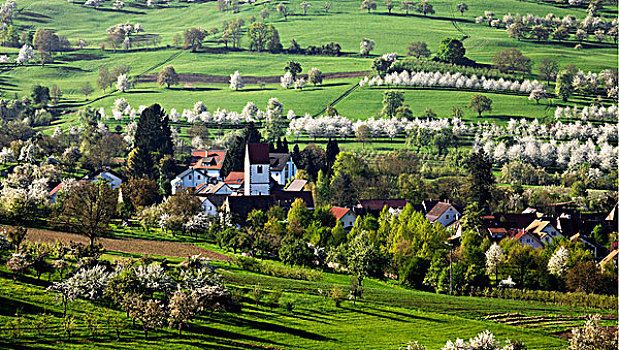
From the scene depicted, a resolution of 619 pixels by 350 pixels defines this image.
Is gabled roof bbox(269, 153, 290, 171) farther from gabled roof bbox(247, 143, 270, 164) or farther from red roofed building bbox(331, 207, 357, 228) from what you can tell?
red roofed building bbox(331, 207, 357, 228)

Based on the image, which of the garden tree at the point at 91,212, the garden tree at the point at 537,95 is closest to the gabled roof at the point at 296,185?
the garden tree at the point at 91,212

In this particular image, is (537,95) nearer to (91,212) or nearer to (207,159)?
(207,159)

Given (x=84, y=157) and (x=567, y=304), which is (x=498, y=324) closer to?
(x=567, y=304)

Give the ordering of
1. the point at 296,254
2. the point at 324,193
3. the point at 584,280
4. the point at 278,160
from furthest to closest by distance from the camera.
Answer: the point at 278,160 → the point at 324,193 → the point at 296,254 → the point at 584,280

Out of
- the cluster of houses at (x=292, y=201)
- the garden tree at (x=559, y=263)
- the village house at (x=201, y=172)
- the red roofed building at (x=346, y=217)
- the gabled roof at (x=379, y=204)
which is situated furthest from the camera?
the village house at (x=201, y=172)

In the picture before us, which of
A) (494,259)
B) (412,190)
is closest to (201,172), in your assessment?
(412,190)

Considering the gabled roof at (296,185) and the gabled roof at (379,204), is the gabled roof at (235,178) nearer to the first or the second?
the gabled roof at (296,185)
